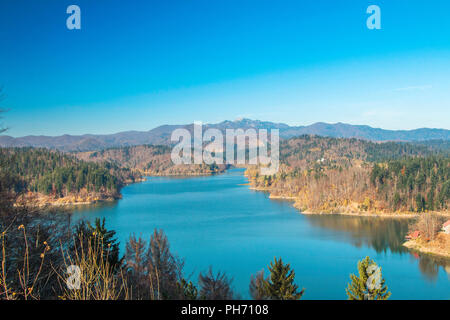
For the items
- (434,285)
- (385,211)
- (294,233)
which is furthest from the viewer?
(385,211)

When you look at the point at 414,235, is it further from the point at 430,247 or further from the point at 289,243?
the point at 289,243

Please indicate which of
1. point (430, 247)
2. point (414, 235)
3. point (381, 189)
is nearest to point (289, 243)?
point (414, 235)

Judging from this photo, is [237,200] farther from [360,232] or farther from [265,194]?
[360,232]

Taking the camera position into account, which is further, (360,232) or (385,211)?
(385,211)

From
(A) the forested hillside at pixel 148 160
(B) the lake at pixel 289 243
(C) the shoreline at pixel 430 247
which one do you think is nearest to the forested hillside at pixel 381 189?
(B) the lake at pixel 289 243
